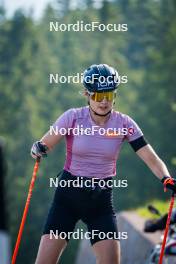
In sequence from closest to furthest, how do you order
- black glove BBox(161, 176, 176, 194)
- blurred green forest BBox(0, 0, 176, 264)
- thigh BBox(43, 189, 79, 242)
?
thigh BBox(43, 189, 79, 242), black glove BBox(161, 176, 176, 194), blurred green forest BBox(0, 0, 176, 264)

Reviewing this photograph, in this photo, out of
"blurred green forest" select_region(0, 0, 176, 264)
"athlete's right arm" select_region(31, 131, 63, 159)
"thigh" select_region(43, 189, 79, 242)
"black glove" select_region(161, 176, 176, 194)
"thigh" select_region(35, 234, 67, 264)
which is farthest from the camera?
"blurred green forest" select_region(0, 0, 176, 264)

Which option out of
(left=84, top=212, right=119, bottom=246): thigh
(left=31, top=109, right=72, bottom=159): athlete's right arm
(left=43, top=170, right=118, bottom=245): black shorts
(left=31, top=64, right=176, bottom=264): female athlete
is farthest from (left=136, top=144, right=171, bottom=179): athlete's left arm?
(left=31, top=109, right=72, bottom=159): athlete's right arm

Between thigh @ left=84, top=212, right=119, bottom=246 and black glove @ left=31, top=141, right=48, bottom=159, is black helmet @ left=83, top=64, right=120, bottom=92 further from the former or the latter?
thigh @ left=84, top=212, right=119, bottom=246

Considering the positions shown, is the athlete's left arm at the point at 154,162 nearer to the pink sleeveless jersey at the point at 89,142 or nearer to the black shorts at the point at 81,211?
the pink sleeveless jersey at the point at 89,142

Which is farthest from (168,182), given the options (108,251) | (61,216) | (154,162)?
(61,216)

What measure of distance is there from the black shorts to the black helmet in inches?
28.6

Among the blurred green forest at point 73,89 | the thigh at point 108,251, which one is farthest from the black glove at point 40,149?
the blurred green forest at point 73,89

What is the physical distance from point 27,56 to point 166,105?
1754 centimetres

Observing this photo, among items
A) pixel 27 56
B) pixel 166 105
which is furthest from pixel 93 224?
pixel 27 56

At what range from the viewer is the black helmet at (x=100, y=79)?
7895 millimetres

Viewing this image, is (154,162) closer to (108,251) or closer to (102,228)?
(102,228)

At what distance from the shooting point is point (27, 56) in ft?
242

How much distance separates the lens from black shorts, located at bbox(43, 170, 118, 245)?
774 centimetres

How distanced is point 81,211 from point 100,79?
1.07m
